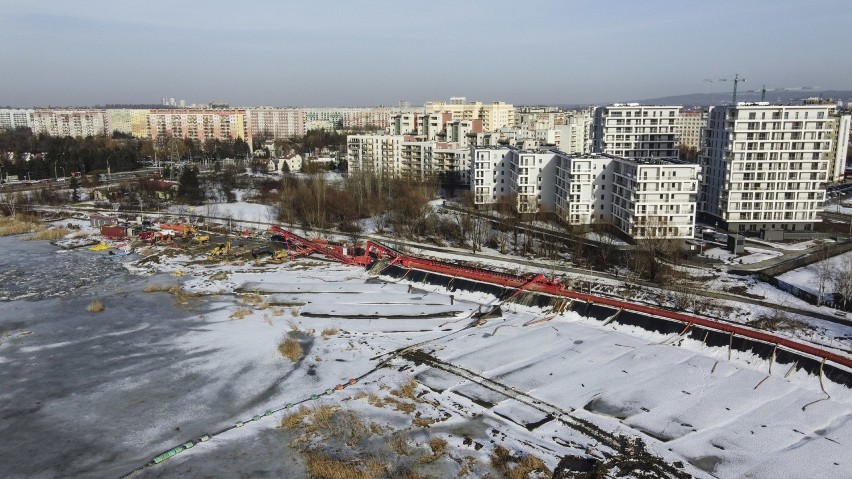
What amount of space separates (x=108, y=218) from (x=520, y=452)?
30104mm

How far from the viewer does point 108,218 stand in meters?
33.1

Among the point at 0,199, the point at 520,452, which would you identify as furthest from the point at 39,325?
the point at 0,199

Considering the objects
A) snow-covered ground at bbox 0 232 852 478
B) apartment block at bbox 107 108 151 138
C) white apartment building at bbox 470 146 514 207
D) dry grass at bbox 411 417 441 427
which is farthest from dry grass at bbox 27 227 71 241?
apartment block at bbox 107 108 151 138

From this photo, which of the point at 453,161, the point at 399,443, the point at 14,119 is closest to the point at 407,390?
the point at 399,443

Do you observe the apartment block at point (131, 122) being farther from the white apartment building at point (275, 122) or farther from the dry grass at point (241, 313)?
the dry grass at point (241, 313)

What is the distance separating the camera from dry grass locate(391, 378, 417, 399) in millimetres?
12641

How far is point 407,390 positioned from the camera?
41.9 ft

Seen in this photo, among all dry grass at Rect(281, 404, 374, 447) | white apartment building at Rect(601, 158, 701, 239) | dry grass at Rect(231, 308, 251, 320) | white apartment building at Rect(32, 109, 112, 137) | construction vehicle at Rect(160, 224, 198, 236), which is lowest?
dry grass at Rect(281, 404, 374, 447)

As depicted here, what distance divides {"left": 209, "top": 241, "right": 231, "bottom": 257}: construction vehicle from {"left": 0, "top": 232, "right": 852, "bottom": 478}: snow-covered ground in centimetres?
632

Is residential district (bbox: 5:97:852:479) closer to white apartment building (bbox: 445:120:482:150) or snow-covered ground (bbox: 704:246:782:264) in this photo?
snow-covered ground (bbox: 704:246:782:264)

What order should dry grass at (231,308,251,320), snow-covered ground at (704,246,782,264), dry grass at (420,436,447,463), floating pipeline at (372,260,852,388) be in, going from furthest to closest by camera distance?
snow-covered ground at (704,246,782,264) → dry grass at (231,308,251,320) → floating pipeline at (372,260,852,388) → dry grass at (420,436,447,463)

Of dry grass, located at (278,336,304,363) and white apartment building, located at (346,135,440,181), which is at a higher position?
white apartment building, located at (346,135,440,181)

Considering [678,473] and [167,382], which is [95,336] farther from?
[678,473]

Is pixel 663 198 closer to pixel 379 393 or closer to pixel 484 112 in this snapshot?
pixel 379 393
